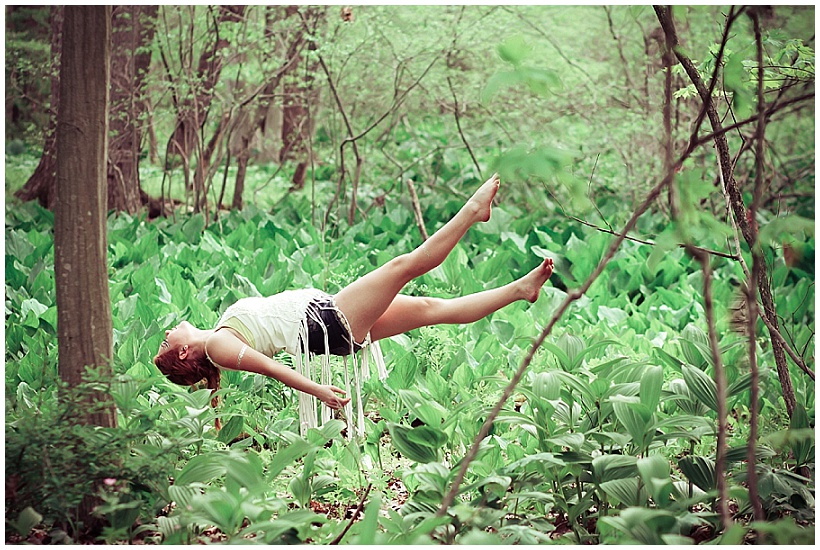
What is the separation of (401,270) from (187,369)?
87cm

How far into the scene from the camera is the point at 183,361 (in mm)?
3037

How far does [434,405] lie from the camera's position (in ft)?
9.16

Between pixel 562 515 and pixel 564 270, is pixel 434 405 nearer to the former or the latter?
pixel 562 515

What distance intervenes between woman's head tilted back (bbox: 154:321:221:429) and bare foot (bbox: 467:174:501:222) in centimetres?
113

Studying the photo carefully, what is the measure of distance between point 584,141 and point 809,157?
2.41 m

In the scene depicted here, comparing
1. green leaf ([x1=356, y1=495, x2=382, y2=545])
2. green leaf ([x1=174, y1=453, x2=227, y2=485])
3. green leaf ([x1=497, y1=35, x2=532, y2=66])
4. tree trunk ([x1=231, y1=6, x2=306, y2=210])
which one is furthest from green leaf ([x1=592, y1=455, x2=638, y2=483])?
tree trunk ([x1=231, y1=6, x2=306, y2=210])

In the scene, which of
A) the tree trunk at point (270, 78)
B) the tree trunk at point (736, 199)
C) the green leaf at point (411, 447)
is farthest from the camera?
the tree trunk at point (270, 78)

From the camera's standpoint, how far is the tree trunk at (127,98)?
7043mm

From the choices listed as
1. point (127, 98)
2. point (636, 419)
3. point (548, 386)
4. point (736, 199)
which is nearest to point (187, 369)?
point (548, 386)

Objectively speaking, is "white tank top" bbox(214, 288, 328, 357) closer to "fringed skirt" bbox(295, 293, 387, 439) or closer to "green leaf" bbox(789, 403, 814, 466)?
"fringed skirt" bbox(295, 293, 387, 439)

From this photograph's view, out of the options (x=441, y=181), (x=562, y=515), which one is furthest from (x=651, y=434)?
(x=441, y=181)

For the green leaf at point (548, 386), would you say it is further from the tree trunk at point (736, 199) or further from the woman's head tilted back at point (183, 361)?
the woman's head tilted back at point (183, 361)

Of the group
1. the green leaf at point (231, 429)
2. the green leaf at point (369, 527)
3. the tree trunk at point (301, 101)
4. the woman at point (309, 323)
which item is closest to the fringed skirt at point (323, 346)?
the woman at point (309, 323)

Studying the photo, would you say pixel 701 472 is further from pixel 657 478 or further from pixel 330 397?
pixel 330 397
